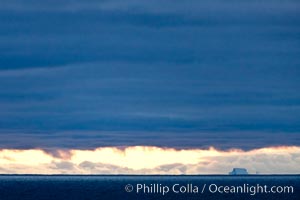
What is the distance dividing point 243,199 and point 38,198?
41.8 metres

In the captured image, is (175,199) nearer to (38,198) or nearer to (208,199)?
(208,199)

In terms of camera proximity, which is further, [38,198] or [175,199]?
[38,198]

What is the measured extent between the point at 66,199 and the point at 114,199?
1140cm

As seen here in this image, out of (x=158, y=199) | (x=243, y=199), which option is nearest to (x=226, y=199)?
(x=243, y=199)

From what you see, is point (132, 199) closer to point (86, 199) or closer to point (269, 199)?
point (86, 199)

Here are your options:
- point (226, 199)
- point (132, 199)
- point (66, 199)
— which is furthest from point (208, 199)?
point (66, 199)

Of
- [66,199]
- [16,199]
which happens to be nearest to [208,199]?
[66,199]

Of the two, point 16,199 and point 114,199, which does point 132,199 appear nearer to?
point 114,199

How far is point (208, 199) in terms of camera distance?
158875 mm

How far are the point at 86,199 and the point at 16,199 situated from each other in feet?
46.7

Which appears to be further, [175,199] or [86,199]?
[86,199]

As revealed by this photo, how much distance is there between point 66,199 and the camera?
164125mm

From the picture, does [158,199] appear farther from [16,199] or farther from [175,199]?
[16,199]

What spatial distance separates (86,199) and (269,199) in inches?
1462
